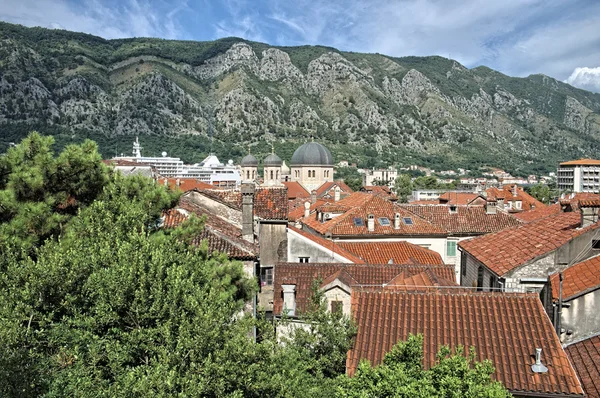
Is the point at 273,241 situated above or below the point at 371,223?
above

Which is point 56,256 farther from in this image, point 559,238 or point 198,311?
point 559,238

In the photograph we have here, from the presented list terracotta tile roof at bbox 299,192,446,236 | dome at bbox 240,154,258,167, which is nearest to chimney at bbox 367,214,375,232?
terracotta tile roof at bbox 299,192,446,236

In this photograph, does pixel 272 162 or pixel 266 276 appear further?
pixel 272 162

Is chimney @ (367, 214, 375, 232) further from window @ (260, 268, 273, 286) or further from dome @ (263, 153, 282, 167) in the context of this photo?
dome @ (263, 153, 282, 167)

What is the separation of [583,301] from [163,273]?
10647 millimetres

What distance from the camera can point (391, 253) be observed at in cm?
2836

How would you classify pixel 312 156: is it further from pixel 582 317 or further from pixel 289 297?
pixel 582 317

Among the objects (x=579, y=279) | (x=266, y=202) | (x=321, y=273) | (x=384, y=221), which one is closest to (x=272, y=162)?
(x=384, y=221)

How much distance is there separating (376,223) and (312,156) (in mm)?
70131

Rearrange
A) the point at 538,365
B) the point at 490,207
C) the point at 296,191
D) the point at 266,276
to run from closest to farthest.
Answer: the point at 538,365, the point at 266,276, the point at 490,207, the point at 296,191

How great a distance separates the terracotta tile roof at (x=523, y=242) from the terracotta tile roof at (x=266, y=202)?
8.90 metres

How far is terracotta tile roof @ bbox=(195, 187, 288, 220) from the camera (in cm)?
2284

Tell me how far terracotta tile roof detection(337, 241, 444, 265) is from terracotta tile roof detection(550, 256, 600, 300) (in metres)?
13.2

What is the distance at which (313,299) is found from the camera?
1335 centimetres
